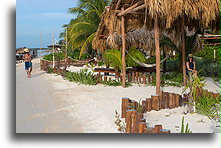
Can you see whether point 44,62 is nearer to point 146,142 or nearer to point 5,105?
point 5,105

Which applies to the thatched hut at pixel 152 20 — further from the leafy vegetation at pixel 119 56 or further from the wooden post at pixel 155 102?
the wooden post at pixel 155 102

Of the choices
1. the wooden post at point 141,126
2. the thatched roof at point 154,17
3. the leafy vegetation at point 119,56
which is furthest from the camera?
the leafy vegetation at point 119,56

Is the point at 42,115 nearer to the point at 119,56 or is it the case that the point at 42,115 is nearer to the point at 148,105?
the point at 148,105

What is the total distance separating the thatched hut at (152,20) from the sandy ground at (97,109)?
1167mm

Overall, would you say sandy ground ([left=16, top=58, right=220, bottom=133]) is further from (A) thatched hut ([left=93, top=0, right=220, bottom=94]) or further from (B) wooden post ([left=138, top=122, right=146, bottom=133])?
(A) thatched hut ([left=93, top=0, right=220, bottom=94])

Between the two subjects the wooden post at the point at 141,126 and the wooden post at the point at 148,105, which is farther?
the wooden post at the point at 148,105

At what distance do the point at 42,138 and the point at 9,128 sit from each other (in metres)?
0.72

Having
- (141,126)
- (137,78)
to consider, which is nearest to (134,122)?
(141,126)

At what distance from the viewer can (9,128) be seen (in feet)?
13.0

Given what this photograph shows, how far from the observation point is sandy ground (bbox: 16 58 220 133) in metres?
4.17

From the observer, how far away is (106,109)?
5195 millimetres

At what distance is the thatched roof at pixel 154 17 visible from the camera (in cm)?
539

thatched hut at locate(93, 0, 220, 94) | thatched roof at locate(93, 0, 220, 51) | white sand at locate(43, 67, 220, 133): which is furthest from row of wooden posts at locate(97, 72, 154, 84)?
thatched roof at locate(93, 0, 220, 51)

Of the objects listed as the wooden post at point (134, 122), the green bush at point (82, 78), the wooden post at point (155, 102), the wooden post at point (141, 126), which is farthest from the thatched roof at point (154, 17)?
the wooden post at point (141, 126)
